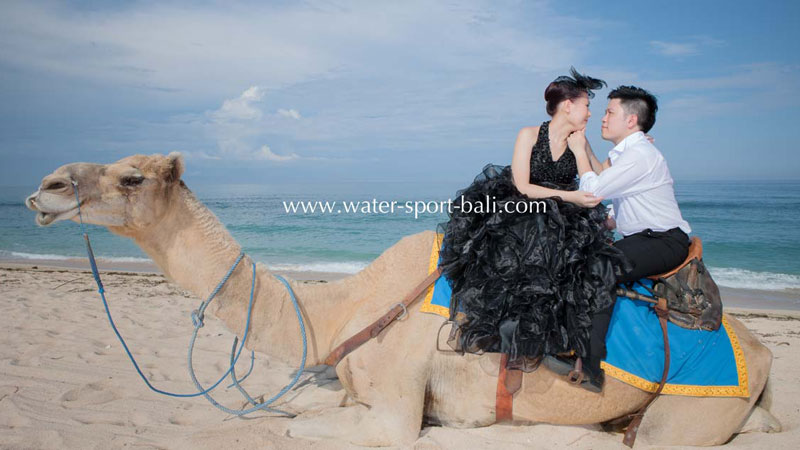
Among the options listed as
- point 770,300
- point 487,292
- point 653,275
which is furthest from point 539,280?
point 770,300

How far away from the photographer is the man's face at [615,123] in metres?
3.68

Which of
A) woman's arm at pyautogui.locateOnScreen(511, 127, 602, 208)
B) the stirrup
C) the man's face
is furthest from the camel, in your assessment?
the man's face

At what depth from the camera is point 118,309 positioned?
8070 mm

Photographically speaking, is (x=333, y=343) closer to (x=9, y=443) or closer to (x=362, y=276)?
(x=362, y=276)

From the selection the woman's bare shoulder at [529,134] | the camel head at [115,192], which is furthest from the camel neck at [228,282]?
the woman's bare shoulder at [529,134]

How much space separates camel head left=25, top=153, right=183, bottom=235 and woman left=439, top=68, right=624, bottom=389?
1941 millimetres

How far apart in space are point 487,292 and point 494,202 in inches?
23.1

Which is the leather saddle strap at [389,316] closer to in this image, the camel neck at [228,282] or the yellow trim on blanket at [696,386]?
the camel neck at [228,282]

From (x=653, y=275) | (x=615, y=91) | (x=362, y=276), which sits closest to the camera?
(x=653, y=275)

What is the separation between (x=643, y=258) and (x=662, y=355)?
65 centimetres

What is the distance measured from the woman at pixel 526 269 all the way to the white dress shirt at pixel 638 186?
0.17 meters

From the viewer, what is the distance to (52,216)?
303cm

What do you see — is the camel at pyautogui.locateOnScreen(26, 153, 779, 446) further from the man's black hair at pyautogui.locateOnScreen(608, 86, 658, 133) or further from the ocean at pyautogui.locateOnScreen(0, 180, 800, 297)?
the ocean at pyautogui.locateOnScreen(0, 180, 800, 297)

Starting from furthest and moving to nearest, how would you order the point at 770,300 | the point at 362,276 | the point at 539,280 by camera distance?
the point at 770,300 < the point at 362,276 < the point at 539,280
